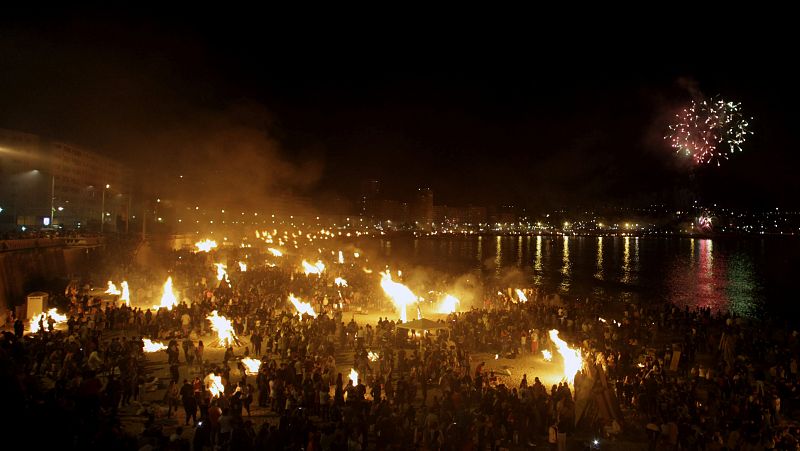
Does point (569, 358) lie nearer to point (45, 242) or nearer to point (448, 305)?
point (448, 305)

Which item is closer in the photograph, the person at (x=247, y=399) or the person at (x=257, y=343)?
the person at (x=247, y=399)

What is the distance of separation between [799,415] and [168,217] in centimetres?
6874

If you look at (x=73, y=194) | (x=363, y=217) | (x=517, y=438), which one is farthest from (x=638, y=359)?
(x=363, y=217)

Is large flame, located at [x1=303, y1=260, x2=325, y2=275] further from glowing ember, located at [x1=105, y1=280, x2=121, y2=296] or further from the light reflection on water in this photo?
the light reflection on water

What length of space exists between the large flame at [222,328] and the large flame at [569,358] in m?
9.55

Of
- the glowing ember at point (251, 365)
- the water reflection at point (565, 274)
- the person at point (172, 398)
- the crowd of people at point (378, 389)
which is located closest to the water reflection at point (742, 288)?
the water reflection at point (565, 274)

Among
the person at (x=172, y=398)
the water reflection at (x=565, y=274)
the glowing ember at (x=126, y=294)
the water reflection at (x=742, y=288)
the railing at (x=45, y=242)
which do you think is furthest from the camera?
the water reflection at (x=565, y=274)

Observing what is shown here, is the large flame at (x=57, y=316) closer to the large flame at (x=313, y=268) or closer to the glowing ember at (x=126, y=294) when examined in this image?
the glowing ember at (x=126, y=294)

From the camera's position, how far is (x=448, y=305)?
2456 cm

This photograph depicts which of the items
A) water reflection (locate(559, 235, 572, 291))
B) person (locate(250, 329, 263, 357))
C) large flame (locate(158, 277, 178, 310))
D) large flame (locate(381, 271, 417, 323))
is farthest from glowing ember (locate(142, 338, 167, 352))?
water reflection (locate(559, 235, 572, 291))

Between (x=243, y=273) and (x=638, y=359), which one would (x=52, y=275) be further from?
(x=638, y=359)

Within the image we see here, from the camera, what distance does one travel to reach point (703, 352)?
60.8 ft

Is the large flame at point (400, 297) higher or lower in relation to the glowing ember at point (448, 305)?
higher

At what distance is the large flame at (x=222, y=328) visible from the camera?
52.2 ft
